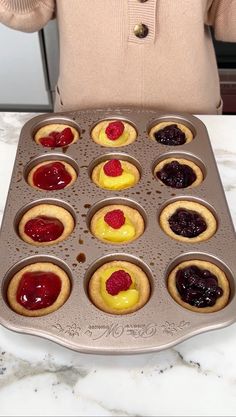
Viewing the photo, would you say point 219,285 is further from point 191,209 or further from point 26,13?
point 26,13

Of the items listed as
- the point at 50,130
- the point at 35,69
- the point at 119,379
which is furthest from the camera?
the point at 35,69

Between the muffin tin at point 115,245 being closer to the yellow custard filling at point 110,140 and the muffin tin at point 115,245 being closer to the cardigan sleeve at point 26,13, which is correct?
the yellow custard filling at point 110,140

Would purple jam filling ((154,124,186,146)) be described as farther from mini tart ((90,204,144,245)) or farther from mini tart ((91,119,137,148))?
mini tart ((90,204,144,245))

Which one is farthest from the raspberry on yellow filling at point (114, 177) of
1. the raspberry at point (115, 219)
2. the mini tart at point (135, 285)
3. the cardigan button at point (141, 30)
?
the cardigan button at point (141, 30)

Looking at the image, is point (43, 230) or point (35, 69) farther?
point (35, 69)

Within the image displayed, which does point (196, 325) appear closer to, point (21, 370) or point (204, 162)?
point (21, 370)

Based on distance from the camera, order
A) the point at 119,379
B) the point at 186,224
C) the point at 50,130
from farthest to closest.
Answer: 1. the point at 50,130
2. the point at 186,224
3. the point at 119,379

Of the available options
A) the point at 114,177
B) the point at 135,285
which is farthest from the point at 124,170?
the point at 135,285
